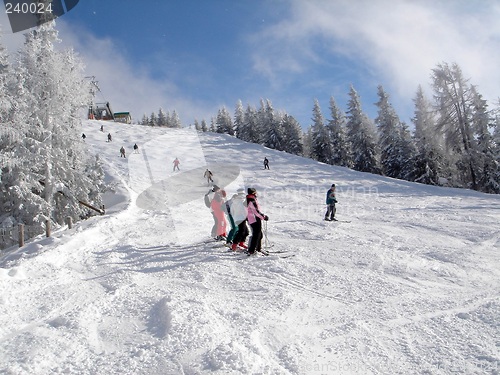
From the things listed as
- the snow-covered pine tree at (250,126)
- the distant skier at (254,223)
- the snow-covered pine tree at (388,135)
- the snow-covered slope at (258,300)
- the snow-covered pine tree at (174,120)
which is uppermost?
the snow-covered pine tree at (174,120)

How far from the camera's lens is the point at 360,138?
4794 centimetres

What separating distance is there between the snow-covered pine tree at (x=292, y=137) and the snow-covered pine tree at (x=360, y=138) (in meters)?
12.6

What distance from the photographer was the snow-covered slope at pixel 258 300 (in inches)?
160

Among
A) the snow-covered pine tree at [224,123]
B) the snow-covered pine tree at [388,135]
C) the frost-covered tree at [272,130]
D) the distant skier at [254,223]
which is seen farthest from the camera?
the snow-covered pine tree at [224,123]

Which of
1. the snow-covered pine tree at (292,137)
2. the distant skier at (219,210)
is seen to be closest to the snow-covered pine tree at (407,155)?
the snow-covered pine tree at (292,137)

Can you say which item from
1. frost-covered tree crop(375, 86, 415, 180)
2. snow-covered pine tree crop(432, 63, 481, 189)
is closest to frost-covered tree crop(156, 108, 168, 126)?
frost-covered tree crop(375, 86, 415, 180)

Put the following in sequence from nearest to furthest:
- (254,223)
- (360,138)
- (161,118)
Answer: (254,223) < (360,138) < (161,118)

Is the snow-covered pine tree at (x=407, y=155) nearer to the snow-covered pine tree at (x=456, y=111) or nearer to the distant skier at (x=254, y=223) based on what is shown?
the snow-covered pine tree at (x=456, y=111)

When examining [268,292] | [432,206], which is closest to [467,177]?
[432,206]

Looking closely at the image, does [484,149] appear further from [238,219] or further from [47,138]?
[47,138]

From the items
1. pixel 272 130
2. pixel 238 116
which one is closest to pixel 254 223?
pixel 272 130

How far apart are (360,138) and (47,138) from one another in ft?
130

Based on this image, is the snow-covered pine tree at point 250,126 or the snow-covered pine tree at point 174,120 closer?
the snow-covered pine tree at point 250,126

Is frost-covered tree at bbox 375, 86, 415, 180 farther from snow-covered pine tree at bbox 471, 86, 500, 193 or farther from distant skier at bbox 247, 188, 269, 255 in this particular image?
distant skier at bbox 247, 188, 269, 255
